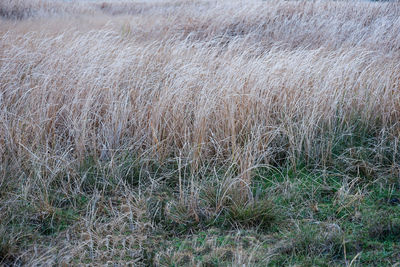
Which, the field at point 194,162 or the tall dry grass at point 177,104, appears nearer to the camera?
the field at point 194,162

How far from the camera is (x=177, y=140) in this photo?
2.80 m

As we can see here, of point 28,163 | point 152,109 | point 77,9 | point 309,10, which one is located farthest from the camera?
point 77,9

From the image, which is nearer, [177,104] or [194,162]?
[194,162]

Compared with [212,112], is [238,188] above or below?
below

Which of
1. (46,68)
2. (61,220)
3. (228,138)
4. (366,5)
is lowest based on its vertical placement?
(61,220)

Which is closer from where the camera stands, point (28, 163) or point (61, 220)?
point (61, 220)

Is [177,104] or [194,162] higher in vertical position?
[177,104]

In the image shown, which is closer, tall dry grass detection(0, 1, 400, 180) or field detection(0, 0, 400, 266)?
field detection(0, 0, 400, 266)

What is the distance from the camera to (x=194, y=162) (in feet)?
8.24

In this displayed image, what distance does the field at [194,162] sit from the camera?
1849 mm

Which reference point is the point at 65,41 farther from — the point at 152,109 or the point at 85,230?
the point at 85,230

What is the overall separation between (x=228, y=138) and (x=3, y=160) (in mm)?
1589

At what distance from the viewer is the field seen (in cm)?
185

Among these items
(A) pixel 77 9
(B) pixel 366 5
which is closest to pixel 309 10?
(B) pixel 366 5
